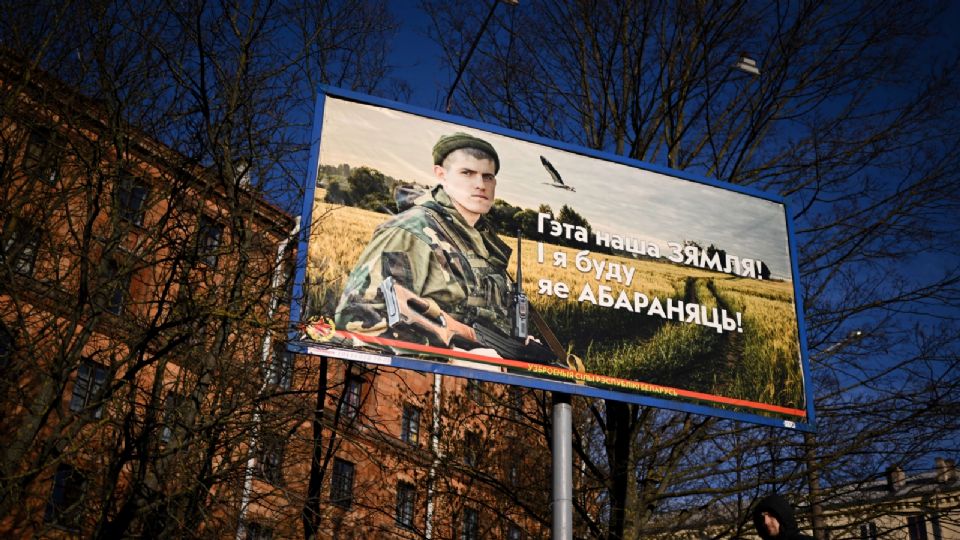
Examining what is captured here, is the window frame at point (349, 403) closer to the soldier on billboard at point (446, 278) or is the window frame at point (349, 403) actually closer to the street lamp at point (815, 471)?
the soldier on billboard at point (446, 278)

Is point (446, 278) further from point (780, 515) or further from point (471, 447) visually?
point (471, 447)

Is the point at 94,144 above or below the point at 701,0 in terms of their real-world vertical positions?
below

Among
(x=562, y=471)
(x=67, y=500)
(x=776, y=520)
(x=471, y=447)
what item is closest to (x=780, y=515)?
(x=776, y=520)

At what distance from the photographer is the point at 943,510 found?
31.9ft

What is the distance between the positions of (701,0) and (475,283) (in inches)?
280

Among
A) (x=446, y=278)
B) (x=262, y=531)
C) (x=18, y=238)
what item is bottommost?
(x=262, y=531)

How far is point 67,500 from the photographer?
54.0 feet

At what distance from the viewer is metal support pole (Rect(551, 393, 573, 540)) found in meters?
7.78

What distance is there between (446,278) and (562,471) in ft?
7.14

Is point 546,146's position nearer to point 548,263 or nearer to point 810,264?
point 548,263

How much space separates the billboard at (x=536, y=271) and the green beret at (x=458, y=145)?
0.02m

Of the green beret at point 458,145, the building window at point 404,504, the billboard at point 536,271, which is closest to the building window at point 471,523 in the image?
the building window at point 404,504

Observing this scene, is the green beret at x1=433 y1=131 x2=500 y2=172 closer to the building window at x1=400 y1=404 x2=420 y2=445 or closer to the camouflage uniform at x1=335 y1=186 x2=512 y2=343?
the camouflage uniform at x1=335 y1=186 x2=512 y2=343

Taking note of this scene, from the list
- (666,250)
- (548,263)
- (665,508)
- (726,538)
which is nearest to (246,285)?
(548,263)
